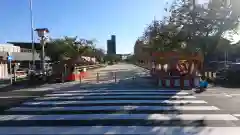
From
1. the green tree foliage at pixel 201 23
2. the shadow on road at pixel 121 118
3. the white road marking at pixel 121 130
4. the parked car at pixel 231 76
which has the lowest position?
the white road marking at pixel 121 130

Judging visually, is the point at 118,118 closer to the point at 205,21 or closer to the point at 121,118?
the point at 121,118

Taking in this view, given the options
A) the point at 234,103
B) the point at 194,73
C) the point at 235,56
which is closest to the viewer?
the point at 234,103

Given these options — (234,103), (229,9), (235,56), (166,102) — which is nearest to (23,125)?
(166,102)

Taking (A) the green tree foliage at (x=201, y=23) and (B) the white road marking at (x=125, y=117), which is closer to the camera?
(B) the white road marking at (x=125, y=117)

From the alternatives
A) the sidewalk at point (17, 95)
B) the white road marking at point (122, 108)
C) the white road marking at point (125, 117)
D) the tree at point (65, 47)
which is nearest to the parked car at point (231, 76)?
the white road marking at point (122, 108)

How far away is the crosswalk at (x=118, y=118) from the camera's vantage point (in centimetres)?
729

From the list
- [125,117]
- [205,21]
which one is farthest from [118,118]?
[205,21]

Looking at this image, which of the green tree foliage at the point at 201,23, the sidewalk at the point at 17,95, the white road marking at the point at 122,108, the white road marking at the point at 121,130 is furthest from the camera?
the green tree foliage at the point at 201,23

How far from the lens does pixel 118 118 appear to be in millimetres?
8625

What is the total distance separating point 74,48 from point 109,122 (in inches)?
1984

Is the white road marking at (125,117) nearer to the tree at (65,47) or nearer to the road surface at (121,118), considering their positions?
the road surface at (121,118)

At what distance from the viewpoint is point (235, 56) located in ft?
219

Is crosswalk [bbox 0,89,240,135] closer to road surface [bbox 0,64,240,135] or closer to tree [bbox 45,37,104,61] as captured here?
road surface [bbox 0,64,240,135]

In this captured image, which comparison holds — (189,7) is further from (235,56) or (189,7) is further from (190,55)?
(235,56)
